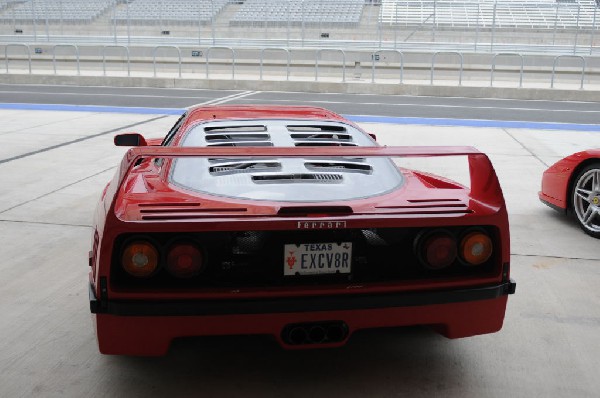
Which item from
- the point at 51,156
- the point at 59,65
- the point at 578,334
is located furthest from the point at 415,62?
the point at 578,334

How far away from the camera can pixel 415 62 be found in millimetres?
27469

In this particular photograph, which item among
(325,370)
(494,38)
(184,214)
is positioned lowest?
(325,370)

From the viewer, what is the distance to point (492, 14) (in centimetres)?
3091

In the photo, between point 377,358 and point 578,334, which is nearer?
point 377,358

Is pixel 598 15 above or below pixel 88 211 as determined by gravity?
above

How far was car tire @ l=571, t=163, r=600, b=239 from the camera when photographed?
5.09m

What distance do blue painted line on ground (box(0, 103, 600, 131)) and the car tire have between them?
773 cm

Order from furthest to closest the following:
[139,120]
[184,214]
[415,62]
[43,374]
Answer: [415,62], [139,120], [43,374], [184,214]

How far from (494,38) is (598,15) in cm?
457

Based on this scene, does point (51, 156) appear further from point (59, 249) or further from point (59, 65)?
point (59, 65)

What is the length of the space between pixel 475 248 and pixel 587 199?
2.85 metres

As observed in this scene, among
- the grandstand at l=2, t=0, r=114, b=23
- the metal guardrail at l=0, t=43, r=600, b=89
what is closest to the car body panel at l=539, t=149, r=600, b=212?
the metal guardrail at l=0, t=43, r=600, b=89

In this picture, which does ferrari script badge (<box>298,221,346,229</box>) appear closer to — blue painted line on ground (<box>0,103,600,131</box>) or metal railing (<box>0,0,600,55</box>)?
blue painted line on ground (<box>0,103,600,131</box>)

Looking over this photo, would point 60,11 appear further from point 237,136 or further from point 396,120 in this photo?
point 237,136
